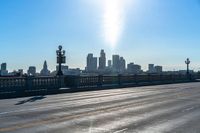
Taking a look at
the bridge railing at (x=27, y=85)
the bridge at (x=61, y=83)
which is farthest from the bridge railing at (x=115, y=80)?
the bridge railing at (x=27, y=85)

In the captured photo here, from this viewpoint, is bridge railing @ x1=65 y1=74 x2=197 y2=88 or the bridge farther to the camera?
bridge railing @ x1=65 y1=74 x2=197 y2=88

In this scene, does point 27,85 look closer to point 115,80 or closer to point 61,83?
point 61,83

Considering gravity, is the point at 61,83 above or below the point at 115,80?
below

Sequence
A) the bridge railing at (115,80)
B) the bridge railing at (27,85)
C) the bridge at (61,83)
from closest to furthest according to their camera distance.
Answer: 1. the bridge railing at (27,85)
2. the bridge at (61,83)
3. the bridge railing at (115,80)

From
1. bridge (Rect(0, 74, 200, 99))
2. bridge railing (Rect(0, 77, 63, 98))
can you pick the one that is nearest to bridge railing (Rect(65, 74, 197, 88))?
bridge (Rect(0, 74, 200, 99))

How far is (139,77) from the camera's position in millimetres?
49250

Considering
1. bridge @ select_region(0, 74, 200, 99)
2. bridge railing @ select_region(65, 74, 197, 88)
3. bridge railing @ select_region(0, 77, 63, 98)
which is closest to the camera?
bridge railing @ select_region(0, 77, 63, 98)

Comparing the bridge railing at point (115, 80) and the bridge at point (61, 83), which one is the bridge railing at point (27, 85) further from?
the bridge railing at point (115, 80)

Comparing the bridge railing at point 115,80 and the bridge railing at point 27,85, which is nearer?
the bridge railing at point 27,85

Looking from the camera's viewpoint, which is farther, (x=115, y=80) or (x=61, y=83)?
(x=115, y=80)

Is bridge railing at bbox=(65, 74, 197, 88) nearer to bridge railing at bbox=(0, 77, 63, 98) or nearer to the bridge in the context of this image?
the bridge

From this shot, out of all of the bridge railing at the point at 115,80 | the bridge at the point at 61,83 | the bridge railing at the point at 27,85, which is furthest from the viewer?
the bridge railing at the point at 115,80

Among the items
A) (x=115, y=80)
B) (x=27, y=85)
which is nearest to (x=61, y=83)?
(x=27, y=85)

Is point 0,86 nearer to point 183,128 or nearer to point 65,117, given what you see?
point 65,117
